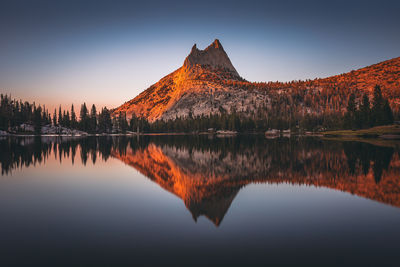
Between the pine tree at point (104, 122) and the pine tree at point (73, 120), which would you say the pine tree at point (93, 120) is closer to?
the pine tree at point (104, 122)

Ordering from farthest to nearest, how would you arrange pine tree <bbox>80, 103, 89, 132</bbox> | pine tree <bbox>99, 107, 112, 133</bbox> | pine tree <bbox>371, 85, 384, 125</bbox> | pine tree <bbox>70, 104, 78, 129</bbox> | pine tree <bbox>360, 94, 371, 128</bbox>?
pine tree <bbox>99, 107, 112, 133</bbox> < pine tree <bbox>80, 103, 89, 132</bbox> < pine tree <bbox>70, 104, 78, 129</bbox> < pine tree <bbox>360, 94, 371, 128</bbox> < pine tree <bbox>371, 85, 384, 125</bbox>

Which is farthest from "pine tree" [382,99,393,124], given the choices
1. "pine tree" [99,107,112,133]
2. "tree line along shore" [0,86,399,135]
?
"pine tree" [99,107,112,133]

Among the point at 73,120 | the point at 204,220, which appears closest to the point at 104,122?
the point at 73,120

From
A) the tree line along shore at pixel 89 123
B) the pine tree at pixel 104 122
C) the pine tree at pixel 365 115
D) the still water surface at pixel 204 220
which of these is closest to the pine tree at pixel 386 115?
the pine tree at pixel 365 115

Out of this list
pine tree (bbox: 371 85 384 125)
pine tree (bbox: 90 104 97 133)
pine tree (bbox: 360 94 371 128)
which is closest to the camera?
pine tree (bbox: 371 85 384 125)

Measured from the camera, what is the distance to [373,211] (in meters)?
12.1

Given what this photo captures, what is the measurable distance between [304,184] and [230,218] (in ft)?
29.9

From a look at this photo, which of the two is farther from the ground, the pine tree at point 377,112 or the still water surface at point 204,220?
the pine tree at point 377,112

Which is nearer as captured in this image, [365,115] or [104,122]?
[365,115]

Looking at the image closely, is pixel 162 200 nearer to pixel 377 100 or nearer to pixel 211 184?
pixel 211 184

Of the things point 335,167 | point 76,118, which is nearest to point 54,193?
point 335,167

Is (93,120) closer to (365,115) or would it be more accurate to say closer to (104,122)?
(104,122)

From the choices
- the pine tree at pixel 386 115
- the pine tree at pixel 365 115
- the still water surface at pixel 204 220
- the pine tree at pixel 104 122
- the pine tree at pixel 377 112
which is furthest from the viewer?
the pine tree at pixel 104 122

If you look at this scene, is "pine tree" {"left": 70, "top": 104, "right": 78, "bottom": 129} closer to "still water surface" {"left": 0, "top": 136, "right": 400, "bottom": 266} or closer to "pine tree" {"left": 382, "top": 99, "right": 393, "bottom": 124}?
"pine tree" {"left": 382, "top": 99, "right": 393, "bottom": 124}
